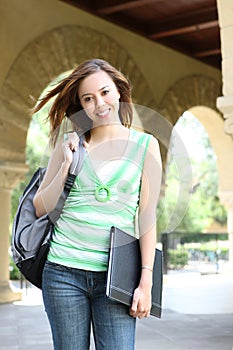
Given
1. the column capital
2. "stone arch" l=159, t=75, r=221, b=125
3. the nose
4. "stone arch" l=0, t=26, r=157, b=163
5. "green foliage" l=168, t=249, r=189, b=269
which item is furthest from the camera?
"green foliage" l=168, t=249, r=189, b=269

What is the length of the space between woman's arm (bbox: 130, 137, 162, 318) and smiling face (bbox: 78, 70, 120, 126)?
140 mm

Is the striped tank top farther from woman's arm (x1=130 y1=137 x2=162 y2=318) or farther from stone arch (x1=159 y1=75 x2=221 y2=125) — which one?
stone arch (x1=159 y1=75 x2=221 y2=125)

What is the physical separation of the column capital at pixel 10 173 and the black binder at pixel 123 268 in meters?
5.87

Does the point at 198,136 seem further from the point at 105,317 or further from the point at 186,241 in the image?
the point at 105,317

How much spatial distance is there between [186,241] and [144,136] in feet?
37.6

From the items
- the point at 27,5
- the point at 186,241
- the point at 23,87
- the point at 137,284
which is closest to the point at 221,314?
the point at 23,87

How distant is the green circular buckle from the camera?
5.23 ft

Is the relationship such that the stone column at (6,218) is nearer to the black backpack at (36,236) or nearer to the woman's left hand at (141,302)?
the black backpack at (36,236)

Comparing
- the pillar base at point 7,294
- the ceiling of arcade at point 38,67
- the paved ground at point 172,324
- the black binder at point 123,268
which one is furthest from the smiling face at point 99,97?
the pillar base at point 7,294

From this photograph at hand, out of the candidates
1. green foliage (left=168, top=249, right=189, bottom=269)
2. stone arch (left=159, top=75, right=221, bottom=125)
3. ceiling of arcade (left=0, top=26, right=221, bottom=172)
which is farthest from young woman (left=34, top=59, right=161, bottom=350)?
green foliage (left=168, top=249, right=189, bottom=269)

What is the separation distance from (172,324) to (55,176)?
4.38 metres

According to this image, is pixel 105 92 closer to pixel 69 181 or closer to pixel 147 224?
pixel 69 181

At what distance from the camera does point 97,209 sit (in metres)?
1.59

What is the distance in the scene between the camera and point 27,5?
757cm
